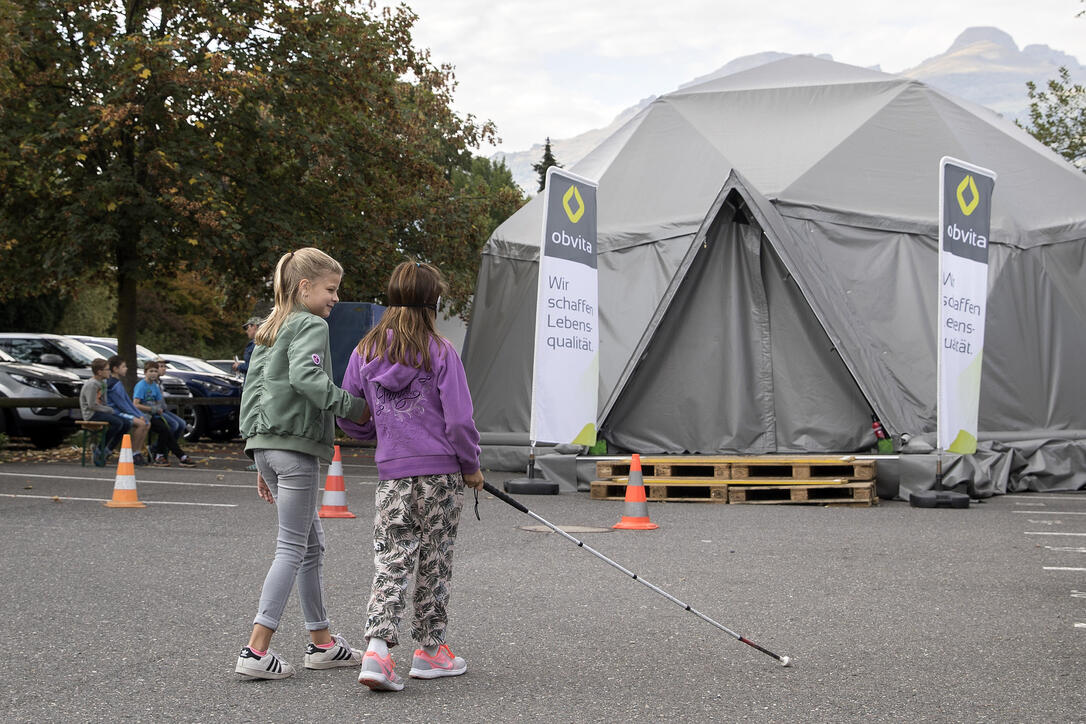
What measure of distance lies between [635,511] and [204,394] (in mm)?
13656

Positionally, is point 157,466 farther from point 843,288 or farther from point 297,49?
point 843,288

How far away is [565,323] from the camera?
1288cm

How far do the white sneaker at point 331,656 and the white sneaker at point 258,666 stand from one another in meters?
0.20

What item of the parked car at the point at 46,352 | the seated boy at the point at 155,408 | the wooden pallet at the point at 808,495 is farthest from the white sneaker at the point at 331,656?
the parked car at the point at 46,352

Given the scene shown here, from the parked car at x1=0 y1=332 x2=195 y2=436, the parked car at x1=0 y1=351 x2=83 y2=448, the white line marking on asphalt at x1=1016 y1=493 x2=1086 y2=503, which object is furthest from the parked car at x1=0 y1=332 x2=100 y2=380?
the white line marking on asphalt at x1=1016 y1=493 x2=1086 y2=503

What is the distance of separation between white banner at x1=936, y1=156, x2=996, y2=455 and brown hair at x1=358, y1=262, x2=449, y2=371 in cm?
805

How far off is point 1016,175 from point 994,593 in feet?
33.5

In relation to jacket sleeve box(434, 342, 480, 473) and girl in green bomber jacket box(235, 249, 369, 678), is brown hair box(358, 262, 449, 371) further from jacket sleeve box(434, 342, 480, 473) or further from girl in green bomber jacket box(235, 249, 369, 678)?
girl in green bomber jacket box(235, 249, 369, 678)

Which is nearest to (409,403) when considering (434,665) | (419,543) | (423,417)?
(423,417)

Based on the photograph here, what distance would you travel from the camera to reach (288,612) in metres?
6.19

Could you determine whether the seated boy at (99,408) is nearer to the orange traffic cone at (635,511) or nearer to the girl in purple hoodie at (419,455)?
the orange traffic cone at (635,511)

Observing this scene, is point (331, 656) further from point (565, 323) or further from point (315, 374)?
point (565, 323)

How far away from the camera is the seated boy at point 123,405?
620 inches

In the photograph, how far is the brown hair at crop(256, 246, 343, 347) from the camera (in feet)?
16.2
